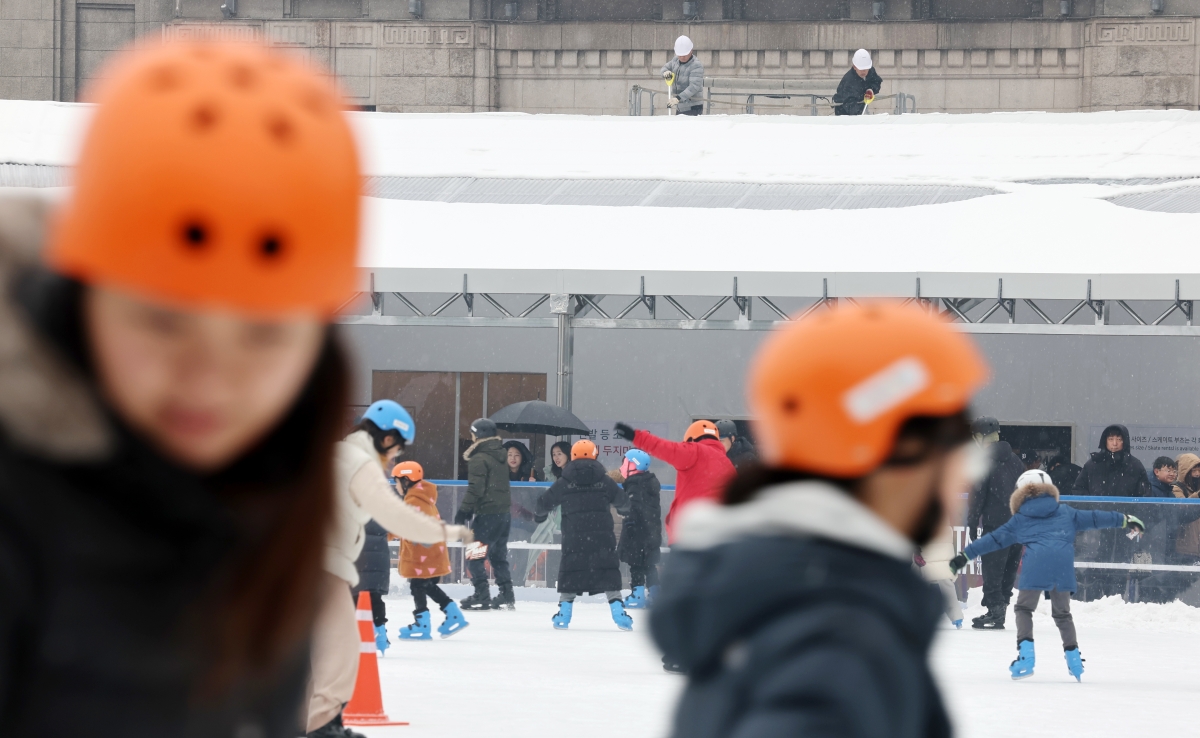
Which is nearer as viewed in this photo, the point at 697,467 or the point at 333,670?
the point at 333,670

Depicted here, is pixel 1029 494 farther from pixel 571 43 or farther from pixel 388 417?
pixel 571 43

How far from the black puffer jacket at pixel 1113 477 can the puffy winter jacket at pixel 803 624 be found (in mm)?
11994

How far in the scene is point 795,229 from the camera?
15188 millimetres

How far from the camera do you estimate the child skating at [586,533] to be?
11250 millimetres

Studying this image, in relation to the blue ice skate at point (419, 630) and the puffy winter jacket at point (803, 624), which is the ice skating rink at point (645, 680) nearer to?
the blue ice skate at point (419, 630)

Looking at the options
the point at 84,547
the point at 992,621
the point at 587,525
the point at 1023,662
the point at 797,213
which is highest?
the point at 797,213

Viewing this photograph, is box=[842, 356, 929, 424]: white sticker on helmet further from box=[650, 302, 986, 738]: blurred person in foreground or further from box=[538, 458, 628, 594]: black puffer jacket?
box=[538, 458, 628, 594]: black puffer jacket

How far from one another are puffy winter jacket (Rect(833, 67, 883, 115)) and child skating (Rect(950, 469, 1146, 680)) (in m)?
13.0

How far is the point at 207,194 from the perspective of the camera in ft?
3.29

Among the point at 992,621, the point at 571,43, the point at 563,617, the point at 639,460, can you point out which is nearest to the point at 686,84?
the point at 571,43

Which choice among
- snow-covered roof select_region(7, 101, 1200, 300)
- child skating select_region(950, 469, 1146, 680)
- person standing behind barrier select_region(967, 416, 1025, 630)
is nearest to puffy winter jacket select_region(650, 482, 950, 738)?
child skating select_region(950, 469, 1146, 680)

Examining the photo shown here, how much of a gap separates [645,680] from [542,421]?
20.5ft

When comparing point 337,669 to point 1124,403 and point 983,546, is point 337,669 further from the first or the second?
point 1124,403

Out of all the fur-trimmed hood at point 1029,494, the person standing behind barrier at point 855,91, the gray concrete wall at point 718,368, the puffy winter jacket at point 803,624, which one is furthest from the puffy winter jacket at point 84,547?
the person standing behind barrier at point 855,91
